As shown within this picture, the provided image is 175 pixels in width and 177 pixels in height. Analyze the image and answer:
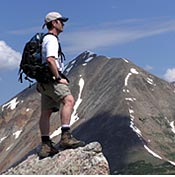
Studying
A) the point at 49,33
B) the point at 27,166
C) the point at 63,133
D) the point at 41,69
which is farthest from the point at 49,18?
the point at 27,166

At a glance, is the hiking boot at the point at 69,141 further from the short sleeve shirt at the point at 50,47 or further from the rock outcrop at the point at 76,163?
the short sleeve shirt at the point at 50,47

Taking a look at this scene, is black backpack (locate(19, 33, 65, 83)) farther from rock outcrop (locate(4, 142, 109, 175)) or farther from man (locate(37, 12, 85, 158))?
rock outcrop (locate(4, 142, 109, 175))

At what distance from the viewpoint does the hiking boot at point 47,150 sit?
14463 mm

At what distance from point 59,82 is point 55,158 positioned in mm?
1870

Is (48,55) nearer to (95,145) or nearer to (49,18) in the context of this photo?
(49,18)

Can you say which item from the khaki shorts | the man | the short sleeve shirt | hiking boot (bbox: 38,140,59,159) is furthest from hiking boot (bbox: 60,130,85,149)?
the short sleeve shirt

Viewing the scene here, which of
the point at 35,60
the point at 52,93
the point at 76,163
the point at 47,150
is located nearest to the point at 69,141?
the point at 47,150

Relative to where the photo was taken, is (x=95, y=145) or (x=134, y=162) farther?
(x=134, y=162)

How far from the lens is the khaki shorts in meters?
14.1

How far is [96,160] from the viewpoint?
1380 cm

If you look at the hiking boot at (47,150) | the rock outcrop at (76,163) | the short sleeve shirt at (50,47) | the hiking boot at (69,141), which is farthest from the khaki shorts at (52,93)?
the rock outcrop at (76,163)

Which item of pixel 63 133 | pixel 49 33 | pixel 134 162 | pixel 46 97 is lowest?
pixel 63 133

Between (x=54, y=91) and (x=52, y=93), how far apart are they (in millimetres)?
113

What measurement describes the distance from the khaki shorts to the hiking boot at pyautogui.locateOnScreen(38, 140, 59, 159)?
3.08ft
